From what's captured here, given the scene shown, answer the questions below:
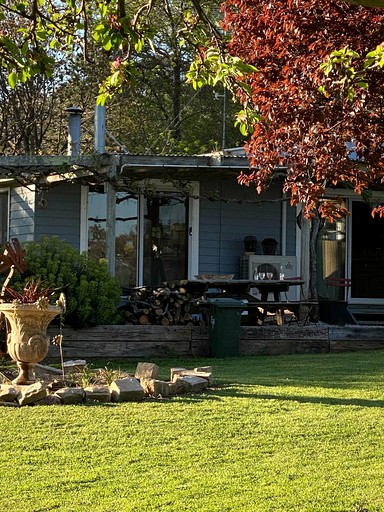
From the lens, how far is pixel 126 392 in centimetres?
846

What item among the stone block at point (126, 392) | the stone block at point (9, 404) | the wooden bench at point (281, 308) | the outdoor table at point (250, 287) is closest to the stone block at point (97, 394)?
the stone block at point (126, 392)

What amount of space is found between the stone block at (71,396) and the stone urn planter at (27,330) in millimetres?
691

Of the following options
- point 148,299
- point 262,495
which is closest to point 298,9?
point 262,495

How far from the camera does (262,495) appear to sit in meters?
5.54

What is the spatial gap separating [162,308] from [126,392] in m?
5.76

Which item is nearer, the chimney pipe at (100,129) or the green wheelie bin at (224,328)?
the green wheelie bin at (224,328)

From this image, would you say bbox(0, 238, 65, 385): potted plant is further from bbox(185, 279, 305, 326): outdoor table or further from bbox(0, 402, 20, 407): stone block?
bbox(185, 279, 305, 326): outdoor table

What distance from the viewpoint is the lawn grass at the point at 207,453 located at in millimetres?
5465

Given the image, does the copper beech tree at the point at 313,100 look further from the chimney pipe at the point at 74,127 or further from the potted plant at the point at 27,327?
the chimney pipe at the point at 74,127

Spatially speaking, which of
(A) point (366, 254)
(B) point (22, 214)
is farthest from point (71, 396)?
(A) point (366, 254)

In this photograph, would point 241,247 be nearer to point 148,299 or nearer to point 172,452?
point 148,299

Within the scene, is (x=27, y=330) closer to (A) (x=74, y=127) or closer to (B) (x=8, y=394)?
(B) (x=8, y=394)

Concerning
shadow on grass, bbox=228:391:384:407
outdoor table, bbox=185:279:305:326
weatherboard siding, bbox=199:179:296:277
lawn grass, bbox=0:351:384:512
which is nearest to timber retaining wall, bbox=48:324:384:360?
outdoor table, bbox=185:279:305:326

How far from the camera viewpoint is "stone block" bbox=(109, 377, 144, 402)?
848 centimetres
